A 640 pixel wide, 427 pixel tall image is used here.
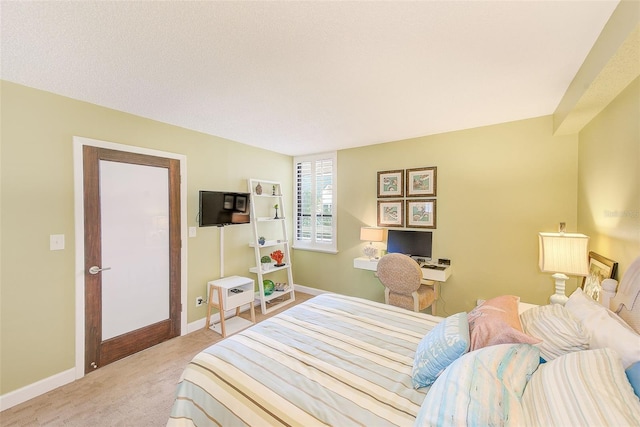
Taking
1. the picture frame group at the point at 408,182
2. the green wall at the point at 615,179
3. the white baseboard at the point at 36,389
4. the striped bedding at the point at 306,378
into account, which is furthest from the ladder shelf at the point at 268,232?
the green wall at the point at 615,179

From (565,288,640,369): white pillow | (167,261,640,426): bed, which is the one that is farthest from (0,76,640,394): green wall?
(167,261,640,426): bed

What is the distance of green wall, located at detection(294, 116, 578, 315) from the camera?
2623 millimetres

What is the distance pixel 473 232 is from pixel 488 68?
1.92 m

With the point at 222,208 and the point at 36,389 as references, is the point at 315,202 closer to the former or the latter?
the point at 222,208

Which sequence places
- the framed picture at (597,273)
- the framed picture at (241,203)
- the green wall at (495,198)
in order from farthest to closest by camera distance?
the framed picture at (241,203)
the green wall at (495,198)
the framed picture at (597,273)

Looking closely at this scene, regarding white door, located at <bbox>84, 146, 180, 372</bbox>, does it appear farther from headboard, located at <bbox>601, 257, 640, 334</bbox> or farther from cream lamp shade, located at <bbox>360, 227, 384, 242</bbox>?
headboard, located at <bbox>601, 257, 640, 334</bbox>

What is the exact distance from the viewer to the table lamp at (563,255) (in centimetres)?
188

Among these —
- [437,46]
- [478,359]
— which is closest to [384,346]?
[478,359]

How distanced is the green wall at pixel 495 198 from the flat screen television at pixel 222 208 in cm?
205

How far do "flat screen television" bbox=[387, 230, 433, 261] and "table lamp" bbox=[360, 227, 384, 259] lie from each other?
144 millimetres

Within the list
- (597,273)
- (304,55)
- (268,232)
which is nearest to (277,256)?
(268,232)

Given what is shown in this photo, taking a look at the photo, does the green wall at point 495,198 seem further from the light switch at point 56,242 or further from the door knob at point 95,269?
the light switch at point 56,242

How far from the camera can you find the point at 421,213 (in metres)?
3.39

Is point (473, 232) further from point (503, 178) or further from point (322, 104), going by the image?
point (322, 104)
